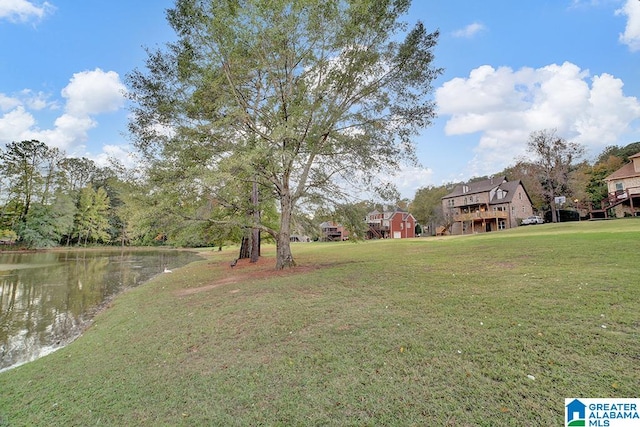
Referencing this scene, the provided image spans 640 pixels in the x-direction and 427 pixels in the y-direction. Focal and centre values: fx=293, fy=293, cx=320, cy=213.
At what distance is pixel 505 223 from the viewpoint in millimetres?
39219

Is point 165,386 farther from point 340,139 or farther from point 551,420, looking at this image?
point 340,139

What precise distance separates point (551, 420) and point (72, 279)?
71.2 feet

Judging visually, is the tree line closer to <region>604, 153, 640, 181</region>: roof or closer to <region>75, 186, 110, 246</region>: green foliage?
<region>604, 153, 640, 181</region>: roof

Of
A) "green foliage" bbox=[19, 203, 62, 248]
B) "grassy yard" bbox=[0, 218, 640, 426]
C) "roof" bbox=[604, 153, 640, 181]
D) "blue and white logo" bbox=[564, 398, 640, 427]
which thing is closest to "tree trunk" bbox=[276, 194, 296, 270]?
"grassy yard" bbox=[0, 218, 640, 426]

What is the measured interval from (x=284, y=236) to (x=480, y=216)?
36.1 metres

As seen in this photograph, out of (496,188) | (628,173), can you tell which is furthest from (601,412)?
(496,188)

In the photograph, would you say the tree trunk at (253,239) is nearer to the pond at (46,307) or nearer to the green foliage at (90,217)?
the pond at (46,307)

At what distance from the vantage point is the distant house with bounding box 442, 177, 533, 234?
3903 cm

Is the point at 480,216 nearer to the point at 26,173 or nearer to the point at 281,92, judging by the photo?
the point at 281,92

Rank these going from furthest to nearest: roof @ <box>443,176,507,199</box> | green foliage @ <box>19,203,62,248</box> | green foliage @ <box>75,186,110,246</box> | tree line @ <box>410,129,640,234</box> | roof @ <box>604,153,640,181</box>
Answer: green foliage @ <box>75,186,110,246</box> < roof @ <box>443,176,507,199</box> < green foliage @ <box>19,203,62,248</box> < tree line @ <box>410,129,640,234</box> < roof @ <box>604,153,640,181</box>

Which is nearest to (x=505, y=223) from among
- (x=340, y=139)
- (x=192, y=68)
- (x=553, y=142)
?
(x=553, y=142)

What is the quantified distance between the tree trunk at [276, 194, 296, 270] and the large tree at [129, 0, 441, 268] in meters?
0.06

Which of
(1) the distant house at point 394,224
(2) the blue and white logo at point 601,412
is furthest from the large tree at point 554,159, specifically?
(2) the blue and white logo at point 601,412

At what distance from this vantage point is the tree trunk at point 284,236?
1287 centimetres
